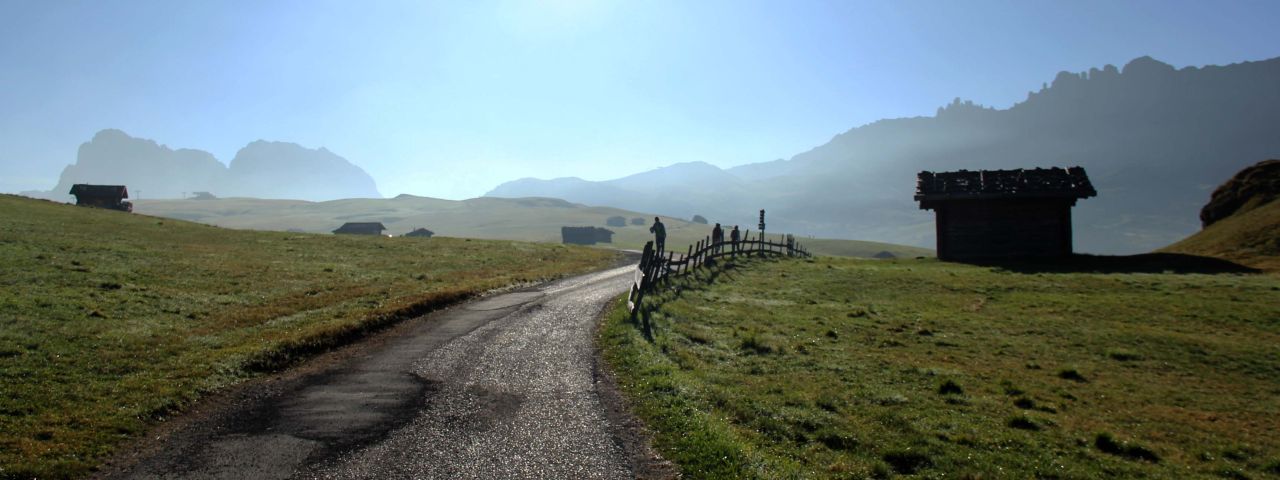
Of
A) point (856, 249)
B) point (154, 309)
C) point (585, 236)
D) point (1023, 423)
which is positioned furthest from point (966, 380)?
point (856, 249)

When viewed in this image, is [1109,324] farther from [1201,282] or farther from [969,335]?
[1201,282]

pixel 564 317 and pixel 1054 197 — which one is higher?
Answer: pixel 1054 197

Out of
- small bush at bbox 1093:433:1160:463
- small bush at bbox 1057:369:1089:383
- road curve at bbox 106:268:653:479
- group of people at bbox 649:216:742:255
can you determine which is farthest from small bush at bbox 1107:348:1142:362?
group of people at bbox 649:216:742:255

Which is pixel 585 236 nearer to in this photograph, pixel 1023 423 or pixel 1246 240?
pixel 1246 240

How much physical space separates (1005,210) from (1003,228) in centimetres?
110

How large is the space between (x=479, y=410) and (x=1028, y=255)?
3983cm

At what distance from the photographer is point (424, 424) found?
10.7 meters

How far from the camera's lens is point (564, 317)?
21.1 m

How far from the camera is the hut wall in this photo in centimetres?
4175

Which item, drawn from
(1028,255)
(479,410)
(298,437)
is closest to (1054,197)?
(1028,255)

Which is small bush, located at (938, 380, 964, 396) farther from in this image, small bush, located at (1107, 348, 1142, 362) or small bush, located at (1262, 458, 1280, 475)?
small bush, located at (1107, 348, 1142, 362)

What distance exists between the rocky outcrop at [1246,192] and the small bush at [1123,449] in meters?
47.4

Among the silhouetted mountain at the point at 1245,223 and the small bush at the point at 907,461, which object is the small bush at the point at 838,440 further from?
the silhouetted mountain at the point at 1245,223

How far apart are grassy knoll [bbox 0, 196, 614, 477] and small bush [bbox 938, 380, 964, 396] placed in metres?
13.4
